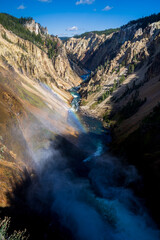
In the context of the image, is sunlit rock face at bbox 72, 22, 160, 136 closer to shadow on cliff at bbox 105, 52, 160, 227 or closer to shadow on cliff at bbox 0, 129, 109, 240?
shadow on cliff at bbox 105, 52, 160, 227

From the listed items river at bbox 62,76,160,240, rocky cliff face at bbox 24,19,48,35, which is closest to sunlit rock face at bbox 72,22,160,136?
river at bbox 62,76,160,240

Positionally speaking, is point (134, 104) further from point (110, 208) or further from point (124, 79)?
point (124, 79)

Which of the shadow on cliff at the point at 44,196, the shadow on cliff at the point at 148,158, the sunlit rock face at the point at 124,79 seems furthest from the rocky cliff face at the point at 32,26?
the shadow on cliff at the point at 148,158

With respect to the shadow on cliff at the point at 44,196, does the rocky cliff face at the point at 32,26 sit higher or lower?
higher

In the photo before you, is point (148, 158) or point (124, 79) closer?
point (148, 158)

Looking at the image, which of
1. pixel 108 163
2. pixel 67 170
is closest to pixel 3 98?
pixel 67 170

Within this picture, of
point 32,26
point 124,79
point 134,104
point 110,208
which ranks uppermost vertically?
point 32,26

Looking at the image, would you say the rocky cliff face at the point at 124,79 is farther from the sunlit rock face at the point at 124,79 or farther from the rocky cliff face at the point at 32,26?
the rocky cliff face at the point at 32,26

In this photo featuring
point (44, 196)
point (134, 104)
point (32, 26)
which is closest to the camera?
point (44, 196)

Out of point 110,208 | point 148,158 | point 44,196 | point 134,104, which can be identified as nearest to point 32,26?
point 134,104

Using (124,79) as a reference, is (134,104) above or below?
below

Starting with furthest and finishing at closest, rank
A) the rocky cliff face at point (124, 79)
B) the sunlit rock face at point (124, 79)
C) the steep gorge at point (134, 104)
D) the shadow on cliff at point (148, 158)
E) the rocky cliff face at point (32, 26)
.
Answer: the rocky cliff face at point (32, 26) < the sunlit rock face at point (124, 79) < the rocky cliff face at point (124, 79) < the steep gorge at point (134, 104) < the shadow on cliff at point (148, 158)

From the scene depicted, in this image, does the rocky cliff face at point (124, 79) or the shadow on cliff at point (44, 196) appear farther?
the rocky cliff face at point (124, 79)
